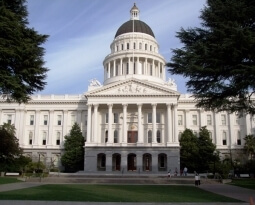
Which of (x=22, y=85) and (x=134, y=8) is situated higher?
(x=134, y=8)

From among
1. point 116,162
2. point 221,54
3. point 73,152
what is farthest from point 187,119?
point 221,54

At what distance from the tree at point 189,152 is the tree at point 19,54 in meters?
40.8

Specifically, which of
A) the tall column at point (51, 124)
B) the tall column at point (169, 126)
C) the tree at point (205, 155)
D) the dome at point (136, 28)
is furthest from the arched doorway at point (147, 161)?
the dome at point (136, 28)

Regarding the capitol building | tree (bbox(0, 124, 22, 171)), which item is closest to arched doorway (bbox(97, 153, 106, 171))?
the capitol building

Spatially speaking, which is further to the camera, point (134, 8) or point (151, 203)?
point (134, 8)

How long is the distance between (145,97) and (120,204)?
48.3 m

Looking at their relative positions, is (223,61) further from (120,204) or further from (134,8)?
(134,8)

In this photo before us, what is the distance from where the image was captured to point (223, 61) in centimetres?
2411

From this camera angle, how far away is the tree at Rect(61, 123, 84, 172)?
6562 cm

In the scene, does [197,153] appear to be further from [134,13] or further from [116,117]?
[134,13]

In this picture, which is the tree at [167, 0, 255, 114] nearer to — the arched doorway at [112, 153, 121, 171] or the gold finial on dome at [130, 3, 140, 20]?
the arched doorway at [112, 153, 121, 171]

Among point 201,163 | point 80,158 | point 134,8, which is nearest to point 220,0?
point 201,163

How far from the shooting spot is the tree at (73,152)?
65.6 m

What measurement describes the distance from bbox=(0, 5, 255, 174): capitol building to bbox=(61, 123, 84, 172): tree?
233 centimetres
